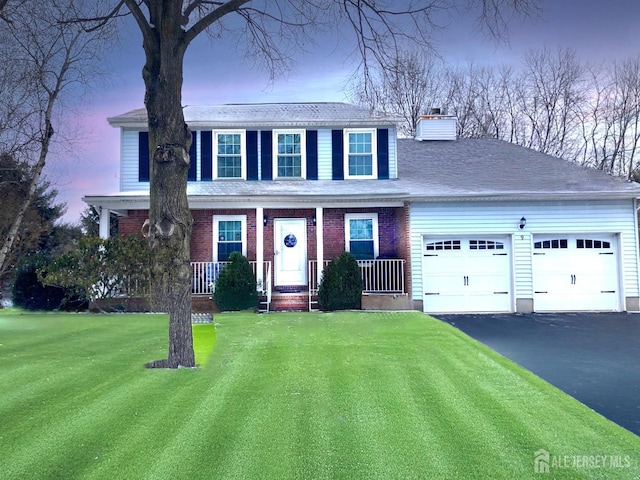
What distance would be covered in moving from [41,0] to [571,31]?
583 inches

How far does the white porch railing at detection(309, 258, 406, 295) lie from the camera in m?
14.5

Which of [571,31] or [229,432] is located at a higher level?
[571,31]

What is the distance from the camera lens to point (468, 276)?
1449 centimetres

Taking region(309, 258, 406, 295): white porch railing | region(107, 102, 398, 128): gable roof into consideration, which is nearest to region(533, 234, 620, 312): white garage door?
region(309, 258, 406, 295): white porch railing

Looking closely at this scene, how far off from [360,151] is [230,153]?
4.15 meters

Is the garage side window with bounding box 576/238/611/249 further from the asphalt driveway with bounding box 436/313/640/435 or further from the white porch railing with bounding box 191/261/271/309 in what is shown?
the white porch railing with bounding box 191/261/271/309

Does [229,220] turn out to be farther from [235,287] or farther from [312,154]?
[312,154]

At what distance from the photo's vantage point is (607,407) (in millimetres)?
5609

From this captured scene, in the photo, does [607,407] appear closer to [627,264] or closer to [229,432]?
[229,432]

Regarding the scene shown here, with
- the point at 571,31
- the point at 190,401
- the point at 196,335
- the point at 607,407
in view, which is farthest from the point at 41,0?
the point at 571,31

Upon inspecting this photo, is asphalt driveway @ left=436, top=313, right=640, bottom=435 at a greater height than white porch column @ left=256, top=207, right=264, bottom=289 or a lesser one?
lesser

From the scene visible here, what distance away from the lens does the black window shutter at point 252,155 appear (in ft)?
51.3

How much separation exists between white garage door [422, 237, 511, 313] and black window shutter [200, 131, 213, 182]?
706cm

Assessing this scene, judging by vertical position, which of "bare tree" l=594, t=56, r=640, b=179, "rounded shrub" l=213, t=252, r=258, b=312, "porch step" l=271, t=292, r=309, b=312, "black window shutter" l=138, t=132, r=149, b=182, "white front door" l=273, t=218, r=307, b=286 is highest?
"bare tree" l=594, t=56, r=640, b=179
